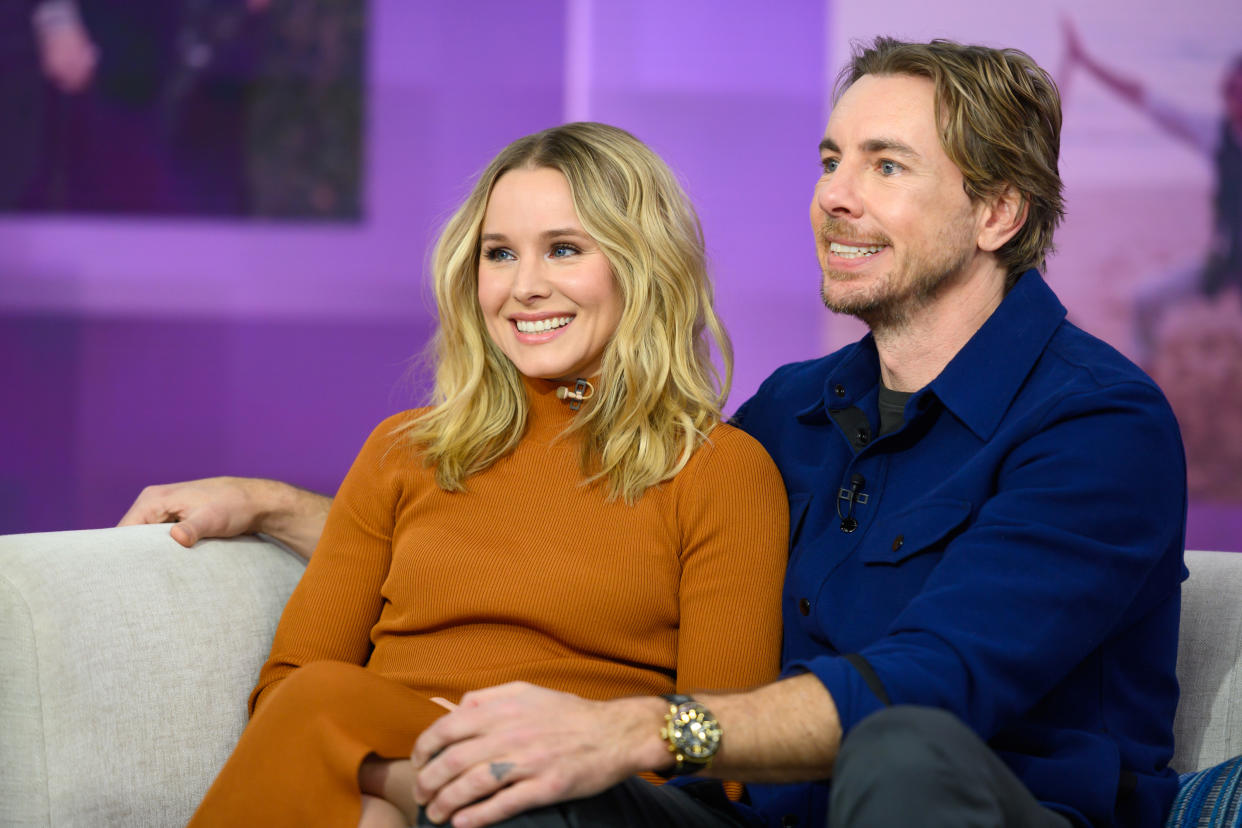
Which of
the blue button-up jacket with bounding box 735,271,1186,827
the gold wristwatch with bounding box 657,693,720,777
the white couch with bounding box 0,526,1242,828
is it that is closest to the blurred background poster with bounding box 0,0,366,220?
the white couch with bounding box 0,526,1242,828

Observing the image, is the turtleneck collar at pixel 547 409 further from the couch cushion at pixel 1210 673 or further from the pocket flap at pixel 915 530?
the couch cushion at pixel 1210 673

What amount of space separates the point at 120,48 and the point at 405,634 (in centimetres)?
276

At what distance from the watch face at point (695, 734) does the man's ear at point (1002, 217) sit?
35.2 inches

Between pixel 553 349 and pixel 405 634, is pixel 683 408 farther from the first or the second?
pixel 405 634

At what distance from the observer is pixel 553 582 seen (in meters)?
1.78

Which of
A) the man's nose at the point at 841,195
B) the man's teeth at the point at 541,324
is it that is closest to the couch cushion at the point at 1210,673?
the man's nose at the point at 841,195

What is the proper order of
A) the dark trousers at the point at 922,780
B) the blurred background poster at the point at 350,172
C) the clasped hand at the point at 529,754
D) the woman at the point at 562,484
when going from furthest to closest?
the blurred background poster at the point at 350,172 < the woman at the point at 562,484 < the clasped hand at the point at 529,754 < the dark trousers at the point at 922,780

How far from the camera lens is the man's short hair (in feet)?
5.97

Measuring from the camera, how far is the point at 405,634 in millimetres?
1875

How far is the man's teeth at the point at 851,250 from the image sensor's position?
6.05 ft

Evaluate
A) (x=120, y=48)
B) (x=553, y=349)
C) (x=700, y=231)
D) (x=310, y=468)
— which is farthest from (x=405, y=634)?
(x=120, y=48)

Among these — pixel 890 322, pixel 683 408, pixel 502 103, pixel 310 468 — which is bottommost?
pixel 310 468

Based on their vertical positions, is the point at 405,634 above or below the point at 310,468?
above

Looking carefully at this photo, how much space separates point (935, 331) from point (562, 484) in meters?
0.59
